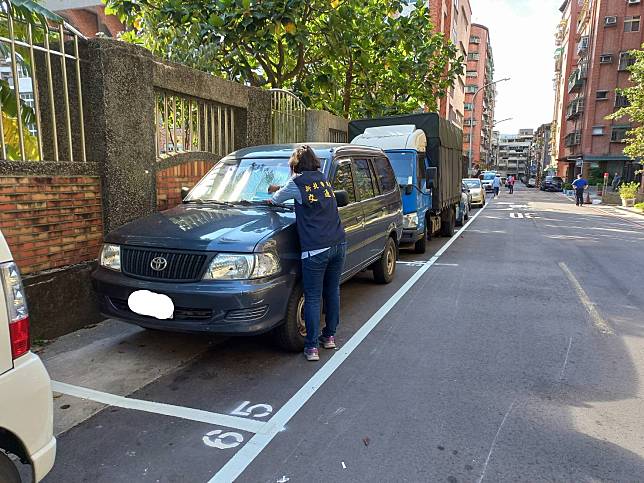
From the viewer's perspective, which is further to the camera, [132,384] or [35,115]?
[35,115]

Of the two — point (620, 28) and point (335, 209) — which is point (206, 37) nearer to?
point (335, 209)

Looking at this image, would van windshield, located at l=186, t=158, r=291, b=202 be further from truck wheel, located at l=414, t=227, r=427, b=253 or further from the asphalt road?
truck wheel, located at l=414, t=227, r=427, b=253

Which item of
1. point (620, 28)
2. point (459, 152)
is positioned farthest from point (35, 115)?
point (620, 28)

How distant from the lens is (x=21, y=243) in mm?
4504

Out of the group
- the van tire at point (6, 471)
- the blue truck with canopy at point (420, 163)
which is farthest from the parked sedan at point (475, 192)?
the van tire at point (6, 471)

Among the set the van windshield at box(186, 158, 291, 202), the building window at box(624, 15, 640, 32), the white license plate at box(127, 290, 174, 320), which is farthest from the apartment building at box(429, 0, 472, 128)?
the white license plate at box(127, 290, 174, 320)

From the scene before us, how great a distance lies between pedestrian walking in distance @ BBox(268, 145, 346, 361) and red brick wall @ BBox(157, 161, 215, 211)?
2.58 metres

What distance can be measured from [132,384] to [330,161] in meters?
2.98

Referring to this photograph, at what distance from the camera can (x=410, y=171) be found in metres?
9.69

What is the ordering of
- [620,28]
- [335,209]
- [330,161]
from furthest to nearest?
1. [620,28]
2. [330,161]
3. [335,209]

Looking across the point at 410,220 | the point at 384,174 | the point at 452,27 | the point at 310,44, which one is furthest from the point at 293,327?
the point at 452,27

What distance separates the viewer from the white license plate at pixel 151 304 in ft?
12.7

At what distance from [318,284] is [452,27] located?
46735mm

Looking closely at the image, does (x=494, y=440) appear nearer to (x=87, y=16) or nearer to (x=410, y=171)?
(x=410, y=171)
